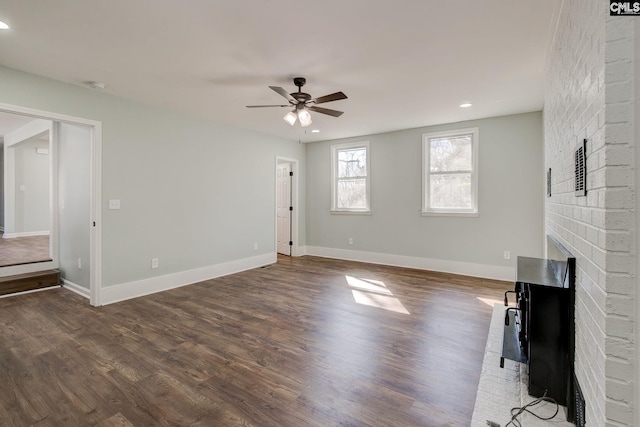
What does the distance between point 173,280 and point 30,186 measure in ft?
22.1

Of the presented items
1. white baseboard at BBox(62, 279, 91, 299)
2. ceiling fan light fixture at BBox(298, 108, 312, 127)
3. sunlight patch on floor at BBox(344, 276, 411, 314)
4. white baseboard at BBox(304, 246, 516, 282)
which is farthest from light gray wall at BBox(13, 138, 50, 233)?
sunlight patch on floor at BBox(344, 276, 411, 314)

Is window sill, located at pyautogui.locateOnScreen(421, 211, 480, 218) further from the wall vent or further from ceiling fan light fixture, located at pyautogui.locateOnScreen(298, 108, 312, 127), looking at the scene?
the wall vent

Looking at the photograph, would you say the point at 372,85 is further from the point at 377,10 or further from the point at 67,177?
the point at 67,177

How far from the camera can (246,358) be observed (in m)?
2.46

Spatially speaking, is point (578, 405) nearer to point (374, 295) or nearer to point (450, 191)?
point (374, 295)

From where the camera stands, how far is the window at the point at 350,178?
6256mm

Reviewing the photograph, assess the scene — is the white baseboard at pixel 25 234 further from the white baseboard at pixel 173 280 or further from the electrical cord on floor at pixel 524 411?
the electrical cord on floor at pixel 524 411

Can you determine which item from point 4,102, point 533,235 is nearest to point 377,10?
point 4,102

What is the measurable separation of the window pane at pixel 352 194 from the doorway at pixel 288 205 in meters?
1.04

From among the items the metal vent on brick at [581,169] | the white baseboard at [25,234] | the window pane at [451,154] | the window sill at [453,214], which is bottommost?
the white baseboard at [25,234]

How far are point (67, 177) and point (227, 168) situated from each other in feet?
7.38

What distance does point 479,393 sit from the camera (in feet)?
6.53

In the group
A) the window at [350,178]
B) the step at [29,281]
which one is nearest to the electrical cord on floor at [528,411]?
the window at [350,178]

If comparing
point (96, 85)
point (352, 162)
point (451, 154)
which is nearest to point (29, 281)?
point (96, 85)
